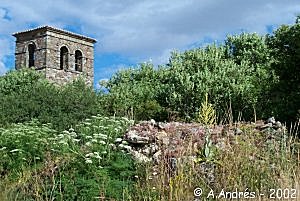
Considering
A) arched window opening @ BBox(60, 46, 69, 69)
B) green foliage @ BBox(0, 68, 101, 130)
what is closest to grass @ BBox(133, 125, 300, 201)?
green foliage @ BBox(0, 68, 101, 130)

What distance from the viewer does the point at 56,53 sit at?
3544cm

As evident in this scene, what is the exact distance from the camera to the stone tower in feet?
114

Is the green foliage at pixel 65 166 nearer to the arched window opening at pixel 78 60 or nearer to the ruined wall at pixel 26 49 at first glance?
the ruined wall at pixel 26 49

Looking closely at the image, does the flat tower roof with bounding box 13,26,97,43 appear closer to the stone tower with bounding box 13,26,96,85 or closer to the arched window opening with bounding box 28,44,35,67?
the stone tower with bounding box 13,26,96,85

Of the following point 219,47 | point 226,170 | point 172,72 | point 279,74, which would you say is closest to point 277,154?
point 226,170

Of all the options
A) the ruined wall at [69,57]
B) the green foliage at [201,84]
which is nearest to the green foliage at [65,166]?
the green foliage at [201,84]

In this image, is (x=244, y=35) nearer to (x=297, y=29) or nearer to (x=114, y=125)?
(x=297, y=29)

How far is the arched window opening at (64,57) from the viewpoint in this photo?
36.1 m

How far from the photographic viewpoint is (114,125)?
941 centimetres

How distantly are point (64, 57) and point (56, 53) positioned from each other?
115 centimetres

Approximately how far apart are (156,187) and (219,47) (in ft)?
64.1

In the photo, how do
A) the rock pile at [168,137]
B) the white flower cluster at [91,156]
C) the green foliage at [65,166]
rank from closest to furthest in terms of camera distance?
1. the green foliage at [65,166]
2. the white flower cluster at [91,156]
3. the rock pile at [168,137]

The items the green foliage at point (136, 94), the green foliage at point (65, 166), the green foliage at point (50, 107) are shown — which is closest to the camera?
the green foliage at point (65, 166)

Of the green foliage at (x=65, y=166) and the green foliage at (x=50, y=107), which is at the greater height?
the green foliage at (x=50, y=107)
